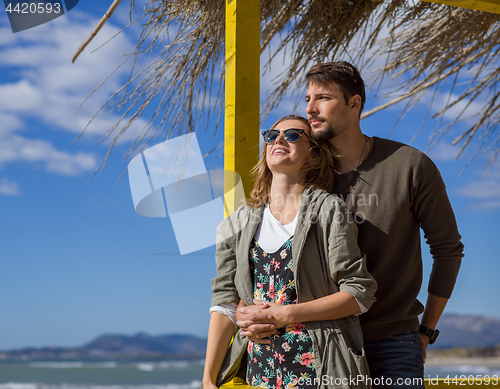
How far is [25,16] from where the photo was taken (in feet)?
7.63

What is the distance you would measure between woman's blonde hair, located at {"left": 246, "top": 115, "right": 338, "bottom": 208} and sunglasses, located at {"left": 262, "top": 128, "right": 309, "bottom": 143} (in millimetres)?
46

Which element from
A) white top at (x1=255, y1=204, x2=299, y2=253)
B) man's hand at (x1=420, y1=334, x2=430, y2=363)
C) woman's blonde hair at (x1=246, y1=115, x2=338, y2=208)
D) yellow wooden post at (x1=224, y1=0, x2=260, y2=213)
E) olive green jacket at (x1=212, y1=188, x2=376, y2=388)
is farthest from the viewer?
yellow wooden post at (x1=224, y1=0, x2=260, y2=213)

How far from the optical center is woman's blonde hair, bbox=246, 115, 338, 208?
1.54 meters

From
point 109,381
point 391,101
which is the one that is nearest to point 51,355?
point 109,381

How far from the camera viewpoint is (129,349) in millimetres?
25594

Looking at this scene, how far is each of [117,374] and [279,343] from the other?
2091 centimetres

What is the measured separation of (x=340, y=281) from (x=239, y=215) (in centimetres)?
41

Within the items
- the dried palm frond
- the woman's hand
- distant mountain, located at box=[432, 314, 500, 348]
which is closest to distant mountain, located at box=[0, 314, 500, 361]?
distant mountain, located at box=[432, 314, 500, 348]

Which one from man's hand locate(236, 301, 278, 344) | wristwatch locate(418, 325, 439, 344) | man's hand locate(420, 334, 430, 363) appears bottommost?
man's hand locate(420, 334, 430, 363)

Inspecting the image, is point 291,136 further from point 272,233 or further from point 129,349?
point 129,349

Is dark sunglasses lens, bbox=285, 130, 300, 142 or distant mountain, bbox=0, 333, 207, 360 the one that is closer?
dark sunglasses lens, bbox=285, 130, 300, 142

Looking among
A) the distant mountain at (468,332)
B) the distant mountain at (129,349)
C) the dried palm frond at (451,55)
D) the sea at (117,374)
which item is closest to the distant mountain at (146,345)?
the distant mountain at (129,349)

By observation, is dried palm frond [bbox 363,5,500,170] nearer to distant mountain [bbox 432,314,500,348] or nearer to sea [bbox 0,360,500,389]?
sea [bbox 0,360,500,389]

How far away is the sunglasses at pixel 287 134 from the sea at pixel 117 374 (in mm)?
17128
